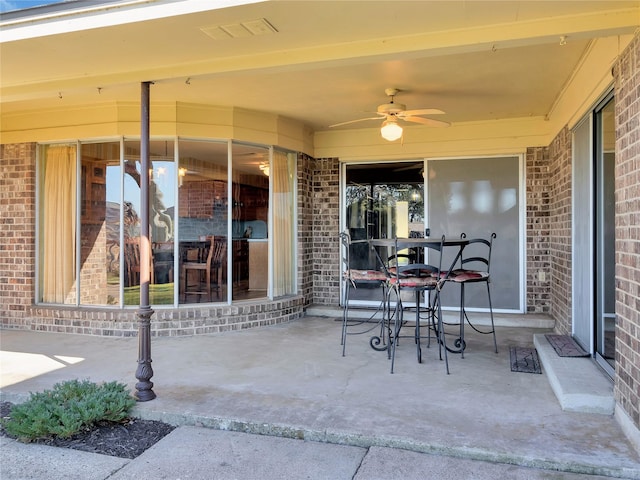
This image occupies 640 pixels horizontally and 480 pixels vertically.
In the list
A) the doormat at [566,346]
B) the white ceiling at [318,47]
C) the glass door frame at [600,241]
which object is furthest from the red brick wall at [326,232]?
the glass door frame at [600,241]

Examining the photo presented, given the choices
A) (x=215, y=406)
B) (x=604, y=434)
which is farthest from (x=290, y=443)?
(x=604, y=434)

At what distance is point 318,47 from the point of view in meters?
3.43

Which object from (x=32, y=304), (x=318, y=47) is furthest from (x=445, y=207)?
(x=32, y=304)

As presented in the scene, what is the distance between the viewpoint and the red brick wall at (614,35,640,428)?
8.86 feet

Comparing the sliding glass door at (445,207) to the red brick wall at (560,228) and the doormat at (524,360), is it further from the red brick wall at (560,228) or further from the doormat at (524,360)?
the doormat at (524,360)

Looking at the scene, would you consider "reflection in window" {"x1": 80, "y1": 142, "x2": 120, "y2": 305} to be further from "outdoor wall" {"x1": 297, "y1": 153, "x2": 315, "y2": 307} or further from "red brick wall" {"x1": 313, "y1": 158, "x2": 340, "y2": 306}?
"red brick wall" {"x1": 313, "y1": 158, "x2": 340, "y2": 306}

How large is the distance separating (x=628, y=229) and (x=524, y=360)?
1910 mm

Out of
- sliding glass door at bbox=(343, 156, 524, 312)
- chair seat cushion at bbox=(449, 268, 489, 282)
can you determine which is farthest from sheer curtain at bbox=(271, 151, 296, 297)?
chair seat cushion at bbox=(449, 268, 489, 282)

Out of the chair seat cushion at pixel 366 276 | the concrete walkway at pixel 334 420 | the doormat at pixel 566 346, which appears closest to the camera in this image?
the concrete walkway at pixel 334 420

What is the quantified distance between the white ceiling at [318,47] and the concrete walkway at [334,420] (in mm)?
2412

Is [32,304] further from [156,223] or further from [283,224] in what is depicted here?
[283,224]

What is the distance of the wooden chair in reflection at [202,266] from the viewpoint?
5.77 m

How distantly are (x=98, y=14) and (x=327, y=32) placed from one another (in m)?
1.50

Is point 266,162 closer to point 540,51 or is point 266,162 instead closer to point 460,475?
point 540,51
